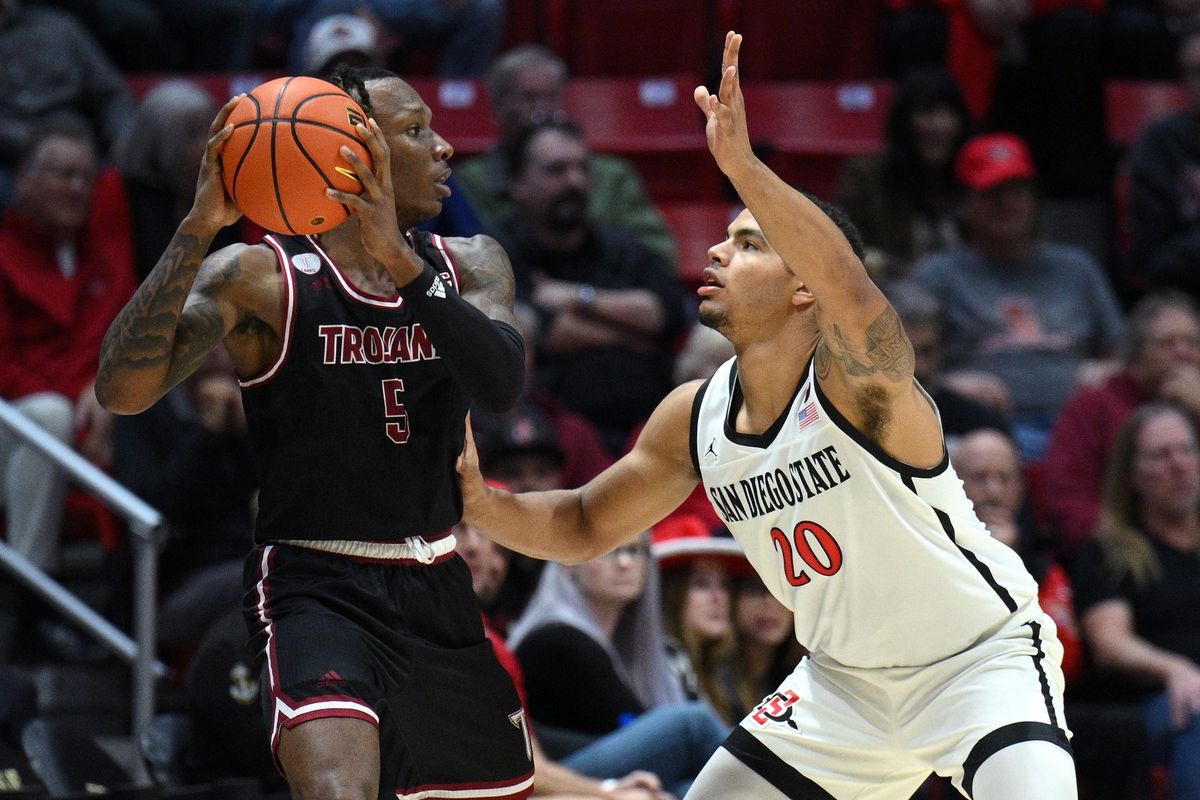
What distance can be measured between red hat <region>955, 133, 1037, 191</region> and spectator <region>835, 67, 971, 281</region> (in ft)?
0.75

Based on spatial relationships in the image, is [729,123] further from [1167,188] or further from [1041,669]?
[1167,188]

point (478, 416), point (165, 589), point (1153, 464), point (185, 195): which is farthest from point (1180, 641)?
point (185, 195)

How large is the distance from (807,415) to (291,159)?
4.80 feet

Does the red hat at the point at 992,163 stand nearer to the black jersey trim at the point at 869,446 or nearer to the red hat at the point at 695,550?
the red hat at the point at 695,550

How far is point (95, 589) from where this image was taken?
754 cm

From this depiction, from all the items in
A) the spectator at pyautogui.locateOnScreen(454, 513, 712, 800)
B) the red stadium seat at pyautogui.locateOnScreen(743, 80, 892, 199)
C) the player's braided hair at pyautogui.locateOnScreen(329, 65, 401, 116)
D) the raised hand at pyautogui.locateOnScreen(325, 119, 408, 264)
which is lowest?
the spectator at pyautogui.locateOnScreen(454, 513, 712, 800)

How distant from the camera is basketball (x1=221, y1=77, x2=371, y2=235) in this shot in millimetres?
4035

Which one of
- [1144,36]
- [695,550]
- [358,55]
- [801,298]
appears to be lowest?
[695,550]

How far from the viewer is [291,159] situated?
403 centimetres

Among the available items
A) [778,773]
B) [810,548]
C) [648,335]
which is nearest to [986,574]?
[810,548]

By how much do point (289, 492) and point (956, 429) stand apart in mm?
4267

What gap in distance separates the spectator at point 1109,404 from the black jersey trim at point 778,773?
146 inches

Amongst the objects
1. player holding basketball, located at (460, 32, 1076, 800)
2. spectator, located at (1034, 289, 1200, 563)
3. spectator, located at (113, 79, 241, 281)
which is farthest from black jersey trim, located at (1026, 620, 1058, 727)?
spectator, located at (113, 79, 241, 281)

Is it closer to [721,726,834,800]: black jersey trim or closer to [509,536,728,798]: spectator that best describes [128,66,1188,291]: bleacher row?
[509,536,728,798]: spectator
